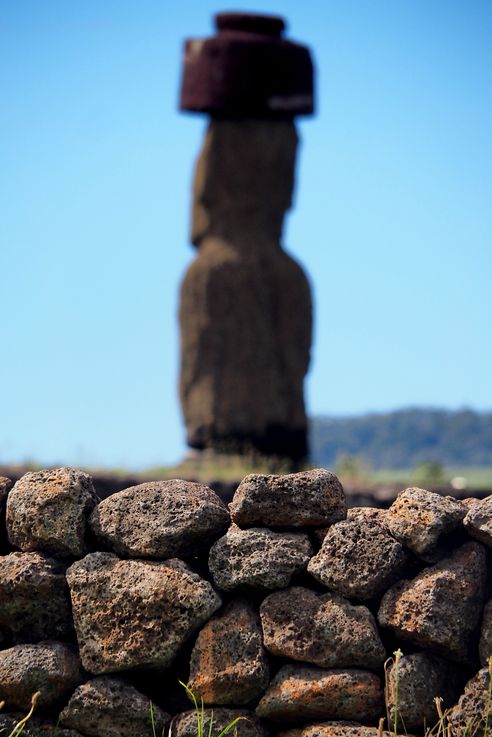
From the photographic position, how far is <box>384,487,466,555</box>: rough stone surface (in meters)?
4.41

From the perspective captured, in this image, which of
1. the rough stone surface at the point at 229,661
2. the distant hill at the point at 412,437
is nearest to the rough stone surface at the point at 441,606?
the rough stone surface at the point at 229,661

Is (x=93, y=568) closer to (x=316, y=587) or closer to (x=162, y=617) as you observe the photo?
(x=162, y=617)

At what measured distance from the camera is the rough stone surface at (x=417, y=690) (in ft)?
14.2

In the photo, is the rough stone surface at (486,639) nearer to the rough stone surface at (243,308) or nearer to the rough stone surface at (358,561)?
the rough stone surface at (358,561)

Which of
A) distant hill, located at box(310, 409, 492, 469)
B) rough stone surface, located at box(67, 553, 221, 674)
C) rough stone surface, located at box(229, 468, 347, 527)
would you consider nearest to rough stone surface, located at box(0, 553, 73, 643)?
rough stone surface, located at box(67, 553, 221, 674)

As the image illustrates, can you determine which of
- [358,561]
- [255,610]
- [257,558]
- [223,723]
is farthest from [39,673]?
[358,561]

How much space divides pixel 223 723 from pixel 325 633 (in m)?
0.57

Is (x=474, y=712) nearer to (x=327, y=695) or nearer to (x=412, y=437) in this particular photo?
(x=327, y=695)

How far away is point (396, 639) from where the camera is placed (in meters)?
4.51

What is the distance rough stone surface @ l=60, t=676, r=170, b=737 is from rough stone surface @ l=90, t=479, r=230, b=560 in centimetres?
55

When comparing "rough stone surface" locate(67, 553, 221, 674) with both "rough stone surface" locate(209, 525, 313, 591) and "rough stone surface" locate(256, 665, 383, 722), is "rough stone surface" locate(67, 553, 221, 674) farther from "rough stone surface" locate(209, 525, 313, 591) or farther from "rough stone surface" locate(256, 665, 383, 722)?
"rough stone surface" locate(256, 665, 383, 722)

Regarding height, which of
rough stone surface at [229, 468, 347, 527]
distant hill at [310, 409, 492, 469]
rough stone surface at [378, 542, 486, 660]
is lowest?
distant hill at [310, 409, 492, 469]

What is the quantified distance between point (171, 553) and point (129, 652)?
0.43 metres

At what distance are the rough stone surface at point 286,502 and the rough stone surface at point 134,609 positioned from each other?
0.36m
